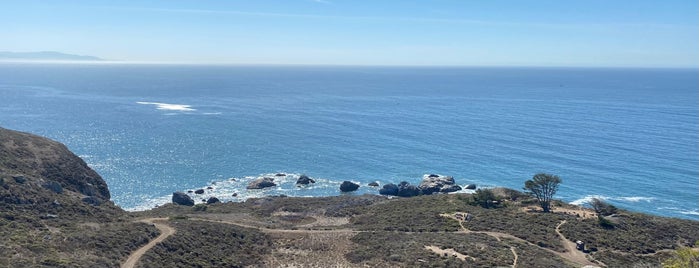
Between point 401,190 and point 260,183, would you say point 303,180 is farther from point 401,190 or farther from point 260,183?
point 401,190

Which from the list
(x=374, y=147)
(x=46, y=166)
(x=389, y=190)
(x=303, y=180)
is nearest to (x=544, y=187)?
(x=389, y=190)

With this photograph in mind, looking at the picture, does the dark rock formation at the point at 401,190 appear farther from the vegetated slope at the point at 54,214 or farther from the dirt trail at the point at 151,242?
the vegetated slope at the point at 54,214

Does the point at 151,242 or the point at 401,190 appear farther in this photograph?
the point at 401,190

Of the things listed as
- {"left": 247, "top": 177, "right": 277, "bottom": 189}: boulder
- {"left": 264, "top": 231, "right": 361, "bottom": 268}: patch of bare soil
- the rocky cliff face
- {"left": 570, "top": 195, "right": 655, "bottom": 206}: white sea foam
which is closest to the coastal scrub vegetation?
{"left": 264, "top": 231, "right": 361, "bottom": 268}: patch of bare soil

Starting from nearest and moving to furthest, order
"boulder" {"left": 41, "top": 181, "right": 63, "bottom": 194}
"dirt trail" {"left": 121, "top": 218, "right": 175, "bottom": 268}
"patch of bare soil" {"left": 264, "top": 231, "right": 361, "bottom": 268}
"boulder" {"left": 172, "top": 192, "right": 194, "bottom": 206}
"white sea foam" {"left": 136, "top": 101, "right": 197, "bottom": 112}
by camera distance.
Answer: "dirt trail" {"left": 121, "top": 218, "right": 175, "bottom": 268} < "patch of bare soil" {"left": 264, "top": 231, "right": 361, "bottom": 268} < "boulder" {"left": 41, "top": 181, "right": 63, "bottom": 194} < "boulder" {"left": 172, "top": 192, "right": 194, "bottom": 206} < "white sea foam" {"left": 136, "top": 101, "right": 197, "bottom": 112}

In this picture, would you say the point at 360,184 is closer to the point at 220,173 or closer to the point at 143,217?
the point at 220,173

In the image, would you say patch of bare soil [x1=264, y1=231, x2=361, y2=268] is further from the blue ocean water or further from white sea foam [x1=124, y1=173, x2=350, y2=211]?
the blue ocean water

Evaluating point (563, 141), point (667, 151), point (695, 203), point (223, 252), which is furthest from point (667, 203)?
point (223, 252)
